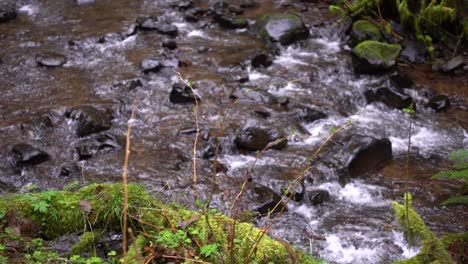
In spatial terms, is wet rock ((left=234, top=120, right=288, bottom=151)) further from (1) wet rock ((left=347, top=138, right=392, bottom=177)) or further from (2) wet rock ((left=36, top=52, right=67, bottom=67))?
(2) wet rock ((left=36, top=52, right=67, bottom=67))

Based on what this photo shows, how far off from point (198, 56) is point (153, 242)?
7.88 meters

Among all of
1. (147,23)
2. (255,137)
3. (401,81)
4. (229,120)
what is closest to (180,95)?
(229,120)

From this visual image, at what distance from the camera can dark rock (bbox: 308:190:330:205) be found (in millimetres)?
6344

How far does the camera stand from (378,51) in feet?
32.8

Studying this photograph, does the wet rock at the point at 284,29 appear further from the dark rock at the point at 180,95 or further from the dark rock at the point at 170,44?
the dark rock at the point at 180,95

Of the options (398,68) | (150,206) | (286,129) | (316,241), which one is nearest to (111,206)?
(150,206)

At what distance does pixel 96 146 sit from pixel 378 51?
19.8 feet

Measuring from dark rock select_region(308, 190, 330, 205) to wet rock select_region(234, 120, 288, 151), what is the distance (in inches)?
47.2

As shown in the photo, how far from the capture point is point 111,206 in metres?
3.36

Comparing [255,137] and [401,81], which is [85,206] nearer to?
[255,137]

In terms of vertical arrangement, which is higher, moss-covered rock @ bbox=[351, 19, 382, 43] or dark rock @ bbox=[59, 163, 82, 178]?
dark rock @ bbox=[59, 163, 82, 178]

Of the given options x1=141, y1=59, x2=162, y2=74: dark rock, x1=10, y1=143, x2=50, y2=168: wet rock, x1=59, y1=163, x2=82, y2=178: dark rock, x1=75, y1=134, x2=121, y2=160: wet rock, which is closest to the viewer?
x1=59, y1=163, x2=82, y2=178: dark rock

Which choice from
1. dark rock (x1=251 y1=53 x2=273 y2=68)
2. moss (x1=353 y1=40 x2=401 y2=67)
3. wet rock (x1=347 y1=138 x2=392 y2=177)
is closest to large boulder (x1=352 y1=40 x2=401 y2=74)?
moss (x1=353 y1=40 x2=401 y2=67)

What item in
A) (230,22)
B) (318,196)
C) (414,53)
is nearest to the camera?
(318,196)
